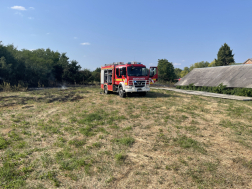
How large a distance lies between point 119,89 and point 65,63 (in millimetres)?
23286

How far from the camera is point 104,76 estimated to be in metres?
19.9

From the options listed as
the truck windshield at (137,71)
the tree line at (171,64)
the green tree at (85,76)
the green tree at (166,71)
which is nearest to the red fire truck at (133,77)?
the truck windshield at (137,71)

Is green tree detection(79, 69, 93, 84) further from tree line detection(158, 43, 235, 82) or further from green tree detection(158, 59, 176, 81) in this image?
green tree detection(158, 59, 176, 81)

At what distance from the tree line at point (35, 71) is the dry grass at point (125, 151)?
63.1 feet

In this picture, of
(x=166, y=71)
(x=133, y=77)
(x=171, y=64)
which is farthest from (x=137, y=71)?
(x=171, y=64)

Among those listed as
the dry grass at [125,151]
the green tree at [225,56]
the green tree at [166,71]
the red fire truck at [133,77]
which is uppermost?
the green tree at [225,56]

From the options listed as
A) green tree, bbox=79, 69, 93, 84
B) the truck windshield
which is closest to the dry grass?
the truck windshield

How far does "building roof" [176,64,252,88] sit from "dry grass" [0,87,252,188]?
15.4m

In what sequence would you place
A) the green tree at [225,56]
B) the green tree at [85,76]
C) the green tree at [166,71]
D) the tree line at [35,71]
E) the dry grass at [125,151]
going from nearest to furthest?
the dry grass at [125,151] → the tree line at [35,71] → the green tree at [85,76] → the green tree at [166,71] → the green tree at [225,56]

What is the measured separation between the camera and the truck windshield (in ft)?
50.8

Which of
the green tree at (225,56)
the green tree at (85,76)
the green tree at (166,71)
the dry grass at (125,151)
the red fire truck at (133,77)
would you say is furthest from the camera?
the green tree at (225,56)

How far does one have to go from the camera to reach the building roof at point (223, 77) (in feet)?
73.5

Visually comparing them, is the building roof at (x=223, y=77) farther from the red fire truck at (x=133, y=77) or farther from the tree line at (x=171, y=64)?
the tree line at (x=171, y=64)

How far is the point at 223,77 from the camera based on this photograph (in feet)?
84.5
